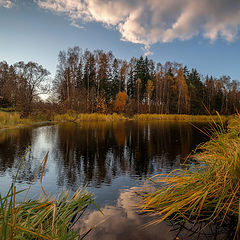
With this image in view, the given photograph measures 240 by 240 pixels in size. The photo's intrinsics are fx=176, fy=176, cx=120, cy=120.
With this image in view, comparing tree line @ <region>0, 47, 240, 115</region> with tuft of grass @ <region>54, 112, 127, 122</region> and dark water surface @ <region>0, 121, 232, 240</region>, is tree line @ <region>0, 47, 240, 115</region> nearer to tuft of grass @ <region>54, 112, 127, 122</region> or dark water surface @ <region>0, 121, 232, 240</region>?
tuft of grass @ <region>54, 112, 127, 122</region>

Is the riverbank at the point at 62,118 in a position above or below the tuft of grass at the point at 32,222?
above

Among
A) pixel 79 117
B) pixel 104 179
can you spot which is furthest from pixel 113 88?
pixel 104 179

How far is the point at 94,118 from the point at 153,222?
22.9m

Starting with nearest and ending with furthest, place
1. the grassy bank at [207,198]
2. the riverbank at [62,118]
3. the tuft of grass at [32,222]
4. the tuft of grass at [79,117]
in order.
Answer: the tuft of grass at [32,222]
the grassy bank at [207,198]
the riverbank at [62,118]
the tuft of grass at [79,117]

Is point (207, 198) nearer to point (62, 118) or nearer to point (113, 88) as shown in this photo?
point (62, 118)

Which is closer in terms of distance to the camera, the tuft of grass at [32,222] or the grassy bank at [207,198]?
the tuft of grass at [32,222]

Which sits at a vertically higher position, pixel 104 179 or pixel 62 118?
pixel 62 118

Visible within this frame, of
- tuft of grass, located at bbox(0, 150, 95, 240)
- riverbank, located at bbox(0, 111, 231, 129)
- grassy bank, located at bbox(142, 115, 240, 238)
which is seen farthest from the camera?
riverbank, located at bbox(0, 111, 231, 129)

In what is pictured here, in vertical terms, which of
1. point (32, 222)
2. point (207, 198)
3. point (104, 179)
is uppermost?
point (32, 222)

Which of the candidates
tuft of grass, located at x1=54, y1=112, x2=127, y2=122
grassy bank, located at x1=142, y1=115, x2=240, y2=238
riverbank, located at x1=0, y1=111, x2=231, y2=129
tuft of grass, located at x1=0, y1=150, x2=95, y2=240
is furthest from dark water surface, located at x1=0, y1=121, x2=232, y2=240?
tuft of grass, located at x1=54, y1=112, x2=127, y2=122

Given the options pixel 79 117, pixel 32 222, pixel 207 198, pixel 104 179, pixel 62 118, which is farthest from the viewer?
pixel 79 117

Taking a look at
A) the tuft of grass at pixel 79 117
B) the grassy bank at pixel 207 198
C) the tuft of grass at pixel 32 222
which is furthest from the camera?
the tuft of grass at pixel 79 117

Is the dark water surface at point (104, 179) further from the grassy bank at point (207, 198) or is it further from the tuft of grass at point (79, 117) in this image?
the tuft of grass at point (79, 117)

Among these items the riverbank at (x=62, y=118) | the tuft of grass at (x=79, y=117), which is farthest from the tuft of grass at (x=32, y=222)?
the tuft of grass at (x=79, y=117)
